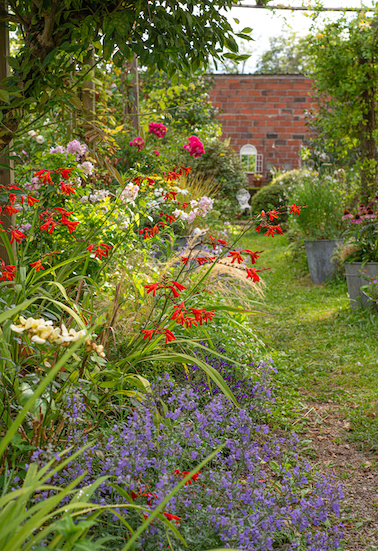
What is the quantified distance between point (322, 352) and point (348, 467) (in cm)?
126

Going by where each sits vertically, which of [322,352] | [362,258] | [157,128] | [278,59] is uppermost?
[278,59]

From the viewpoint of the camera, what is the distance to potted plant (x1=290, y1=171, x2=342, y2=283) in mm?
4977

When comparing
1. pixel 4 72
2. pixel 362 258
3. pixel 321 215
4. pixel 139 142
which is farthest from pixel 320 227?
pixel 4 72

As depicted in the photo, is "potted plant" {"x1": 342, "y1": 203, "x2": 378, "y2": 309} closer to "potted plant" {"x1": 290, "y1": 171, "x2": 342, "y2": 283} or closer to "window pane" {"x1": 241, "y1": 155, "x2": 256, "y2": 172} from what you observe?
"potted plant" {"x1": 290, "y1": 171, "x2": 342, "y2": 283}

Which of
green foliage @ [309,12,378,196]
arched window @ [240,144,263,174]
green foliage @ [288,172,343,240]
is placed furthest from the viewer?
arched window @ [240,144,263,174]

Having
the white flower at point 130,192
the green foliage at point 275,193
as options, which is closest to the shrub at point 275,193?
the green foliage at point 275,193

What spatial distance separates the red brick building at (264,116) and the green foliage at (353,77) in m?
7.64

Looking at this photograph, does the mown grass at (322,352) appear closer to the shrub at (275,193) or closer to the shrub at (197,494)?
the shrub at (197,494)

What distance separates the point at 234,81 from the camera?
12516 mm

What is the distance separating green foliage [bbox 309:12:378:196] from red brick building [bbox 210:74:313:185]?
25.1 feet

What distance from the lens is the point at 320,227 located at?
17.0 ft

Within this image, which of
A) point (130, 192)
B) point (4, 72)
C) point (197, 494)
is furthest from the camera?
point (130, 192)

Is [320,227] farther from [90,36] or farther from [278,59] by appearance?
[278,59]

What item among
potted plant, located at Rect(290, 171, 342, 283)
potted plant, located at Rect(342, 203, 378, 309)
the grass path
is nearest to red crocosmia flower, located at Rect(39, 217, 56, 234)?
the grass path
